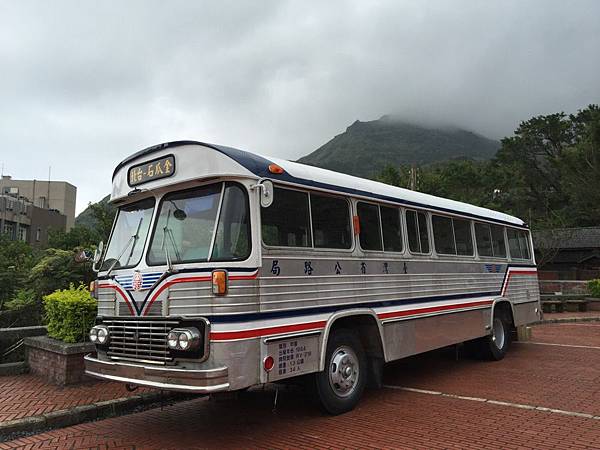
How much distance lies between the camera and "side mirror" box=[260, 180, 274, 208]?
16.6ft

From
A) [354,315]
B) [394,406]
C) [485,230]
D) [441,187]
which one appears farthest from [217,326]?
[441,187]

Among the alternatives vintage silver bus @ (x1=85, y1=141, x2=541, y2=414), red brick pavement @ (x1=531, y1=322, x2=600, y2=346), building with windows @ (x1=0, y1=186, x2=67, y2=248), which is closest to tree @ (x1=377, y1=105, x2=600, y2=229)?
red brick pavement @ (x1=531, y1=322, x2=600, y2=346)

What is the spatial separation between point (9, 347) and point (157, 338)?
5.37m

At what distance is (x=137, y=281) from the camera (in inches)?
211

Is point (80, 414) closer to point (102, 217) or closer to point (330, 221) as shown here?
point (330, 221)

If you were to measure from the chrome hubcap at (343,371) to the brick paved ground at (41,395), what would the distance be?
3.01m

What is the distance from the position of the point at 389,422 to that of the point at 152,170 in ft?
13.1

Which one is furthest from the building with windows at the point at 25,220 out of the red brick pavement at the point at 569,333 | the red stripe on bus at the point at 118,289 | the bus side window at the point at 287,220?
the bus side window at the point at 287,220

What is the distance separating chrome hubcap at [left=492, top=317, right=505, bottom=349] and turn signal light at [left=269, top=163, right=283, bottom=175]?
632 cm

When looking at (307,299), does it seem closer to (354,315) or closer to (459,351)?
(354,315)

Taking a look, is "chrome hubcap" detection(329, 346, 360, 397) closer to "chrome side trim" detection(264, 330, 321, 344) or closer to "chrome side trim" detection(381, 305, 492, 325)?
"chrome side trim" detection(264, 330, 321, 344)

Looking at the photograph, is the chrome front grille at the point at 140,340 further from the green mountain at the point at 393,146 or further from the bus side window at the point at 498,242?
the green mountain at the point at 393,146

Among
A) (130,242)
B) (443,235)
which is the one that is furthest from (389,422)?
(130,242)

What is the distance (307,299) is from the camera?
564cm
